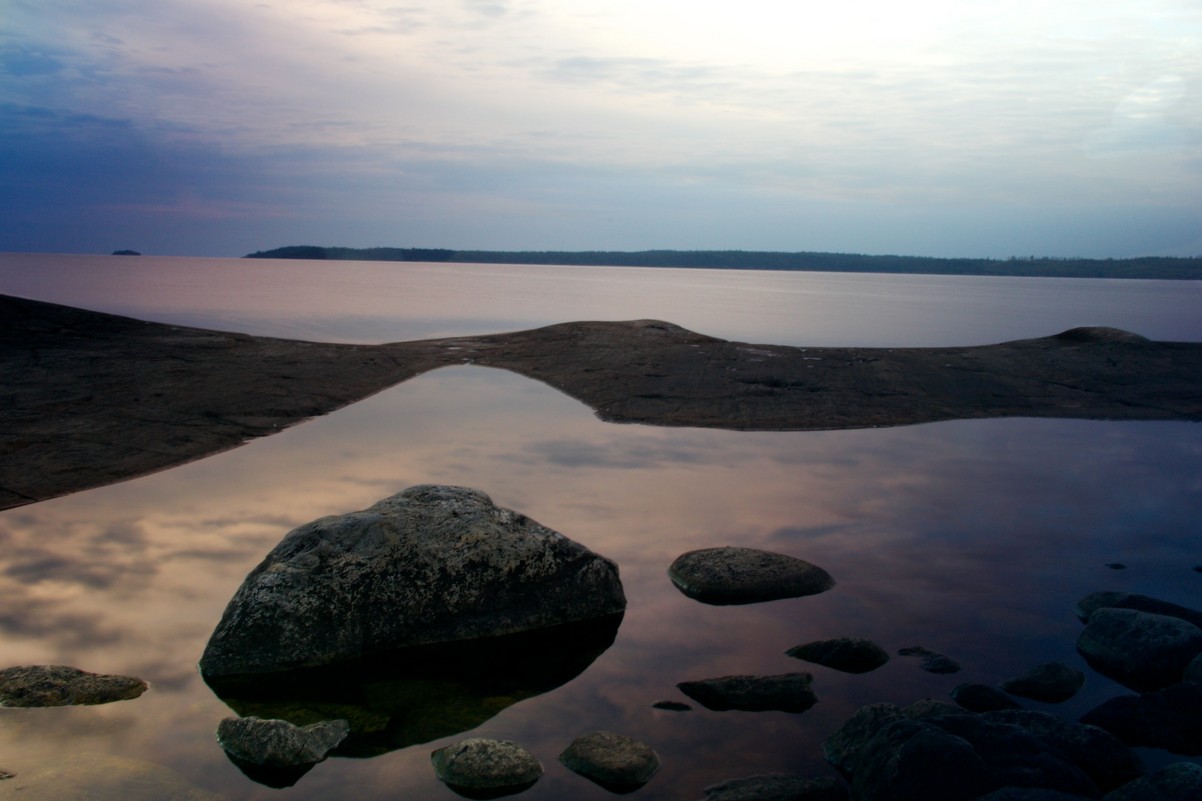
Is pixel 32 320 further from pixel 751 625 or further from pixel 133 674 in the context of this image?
pixel 751 625

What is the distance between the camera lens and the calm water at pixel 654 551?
424 centimetres

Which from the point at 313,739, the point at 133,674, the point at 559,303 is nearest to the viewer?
the point at 313,739

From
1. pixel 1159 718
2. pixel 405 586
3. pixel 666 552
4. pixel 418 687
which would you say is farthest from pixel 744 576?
pixel 1159 718

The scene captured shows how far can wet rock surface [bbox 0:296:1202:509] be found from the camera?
9719 mm

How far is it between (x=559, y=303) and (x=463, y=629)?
47.3 m

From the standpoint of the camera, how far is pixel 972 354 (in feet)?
52.0

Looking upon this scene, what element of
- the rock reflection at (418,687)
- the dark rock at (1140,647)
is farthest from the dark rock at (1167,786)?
the rock reflection at (418,687)

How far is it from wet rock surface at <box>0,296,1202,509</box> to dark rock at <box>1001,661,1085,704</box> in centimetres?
665

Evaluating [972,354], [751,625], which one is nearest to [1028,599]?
[751,625]

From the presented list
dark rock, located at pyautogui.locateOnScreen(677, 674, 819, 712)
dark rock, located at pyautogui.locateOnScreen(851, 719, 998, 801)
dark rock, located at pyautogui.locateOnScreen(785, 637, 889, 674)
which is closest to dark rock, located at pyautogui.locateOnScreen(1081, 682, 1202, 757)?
dark rock, located at pyautogui.locateOnScreen(785, 637, 889, 674)

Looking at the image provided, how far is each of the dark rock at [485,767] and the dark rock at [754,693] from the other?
1040 millimetres

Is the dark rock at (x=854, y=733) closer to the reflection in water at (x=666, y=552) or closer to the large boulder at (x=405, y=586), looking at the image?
the reflection in water at (x=666, y=552)

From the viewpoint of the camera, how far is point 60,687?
4578mm

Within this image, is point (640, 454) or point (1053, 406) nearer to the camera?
point (640, 454)
